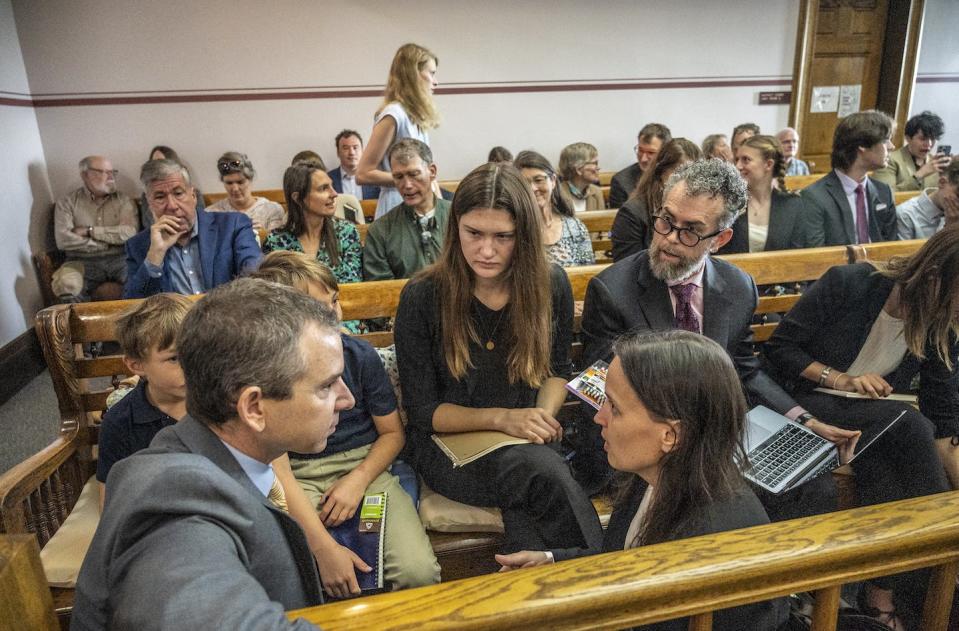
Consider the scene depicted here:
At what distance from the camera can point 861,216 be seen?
328 centimetres

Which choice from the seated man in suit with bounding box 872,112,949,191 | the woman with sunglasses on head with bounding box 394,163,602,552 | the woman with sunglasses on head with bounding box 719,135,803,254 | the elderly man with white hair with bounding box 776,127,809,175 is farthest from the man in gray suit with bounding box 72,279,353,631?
the elderly man with white hair with bounding box 776,127,809,175

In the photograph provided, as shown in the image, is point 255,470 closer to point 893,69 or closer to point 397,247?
point 397,247

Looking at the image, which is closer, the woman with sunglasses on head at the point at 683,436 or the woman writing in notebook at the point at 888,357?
the woman with sunglasses on head at the point at 683,436

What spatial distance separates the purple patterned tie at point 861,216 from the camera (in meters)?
3.27

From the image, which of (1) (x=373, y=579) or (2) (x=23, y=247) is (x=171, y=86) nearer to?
(2) (x=23, y=247)

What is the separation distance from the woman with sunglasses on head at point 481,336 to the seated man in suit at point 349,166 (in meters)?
3.31

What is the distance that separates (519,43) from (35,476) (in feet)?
17.6

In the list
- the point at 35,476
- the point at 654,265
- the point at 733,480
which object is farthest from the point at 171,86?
the point at 733,480

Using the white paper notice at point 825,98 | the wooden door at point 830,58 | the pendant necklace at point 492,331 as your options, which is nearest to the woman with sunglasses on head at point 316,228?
the pendant necklace at point 492,331

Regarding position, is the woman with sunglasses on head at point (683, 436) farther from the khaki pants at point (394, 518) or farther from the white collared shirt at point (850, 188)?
the white collared shirt at point (850, 188)

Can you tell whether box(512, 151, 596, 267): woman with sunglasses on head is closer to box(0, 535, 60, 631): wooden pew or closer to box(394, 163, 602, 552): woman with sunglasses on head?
box(394, 163, 602, 552): woman with sunglasses on head

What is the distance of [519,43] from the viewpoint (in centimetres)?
585

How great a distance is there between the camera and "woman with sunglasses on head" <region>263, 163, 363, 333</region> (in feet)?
Result: 9.40

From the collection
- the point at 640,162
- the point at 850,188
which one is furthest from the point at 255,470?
the point at 640,162
